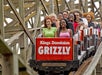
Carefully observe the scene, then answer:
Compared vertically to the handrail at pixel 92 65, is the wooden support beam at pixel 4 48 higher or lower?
higher

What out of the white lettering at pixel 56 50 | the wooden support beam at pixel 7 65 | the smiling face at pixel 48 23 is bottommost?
the wooden support beam at pixel 7 65

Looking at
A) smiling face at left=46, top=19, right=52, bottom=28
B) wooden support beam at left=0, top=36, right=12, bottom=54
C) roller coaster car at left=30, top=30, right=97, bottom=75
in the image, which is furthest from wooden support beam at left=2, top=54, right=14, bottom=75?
smiling face at left=46, top=19, right=52, bottom=28

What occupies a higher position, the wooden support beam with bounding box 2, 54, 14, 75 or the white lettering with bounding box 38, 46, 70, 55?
the white lettering with bounding box 38, 46, 70, 55

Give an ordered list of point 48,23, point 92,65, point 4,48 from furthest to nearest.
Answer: point 48,23, point 4,48, point 92,65

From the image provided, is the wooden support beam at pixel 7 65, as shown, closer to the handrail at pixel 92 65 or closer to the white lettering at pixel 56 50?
the white lettering at pixel 56 50

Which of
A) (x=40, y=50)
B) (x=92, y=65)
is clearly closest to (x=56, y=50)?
(x=40, y=50)

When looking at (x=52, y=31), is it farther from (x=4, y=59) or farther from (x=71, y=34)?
(x=4, y=59)

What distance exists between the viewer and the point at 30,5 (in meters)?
11.5

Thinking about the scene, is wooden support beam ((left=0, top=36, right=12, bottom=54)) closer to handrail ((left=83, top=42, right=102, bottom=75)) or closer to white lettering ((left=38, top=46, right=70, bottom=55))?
white lettering ((left=38, top=46, right=70, bottom=55))

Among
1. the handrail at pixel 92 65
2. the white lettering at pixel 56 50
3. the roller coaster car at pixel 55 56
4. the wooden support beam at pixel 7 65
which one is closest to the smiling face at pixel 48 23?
the roller coaster car at pixel 55 56

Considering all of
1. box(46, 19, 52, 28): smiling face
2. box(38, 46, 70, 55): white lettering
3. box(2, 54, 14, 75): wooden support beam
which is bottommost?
box(2, 54, 14, 75): wooden support beam

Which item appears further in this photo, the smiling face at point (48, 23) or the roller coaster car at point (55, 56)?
the smiling face at point (48, 23)

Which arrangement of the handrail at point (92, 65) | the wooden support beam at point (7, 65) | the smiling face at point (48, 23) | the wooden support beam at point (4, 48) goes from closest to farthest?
the handrail at point (92, 65)
the wooden support beam at point (4, 48)
the wooden support beam at point (7, 65)
the smiling face at point (48, 23)

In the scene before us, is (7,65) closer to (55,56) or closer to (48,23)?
(55,56)
